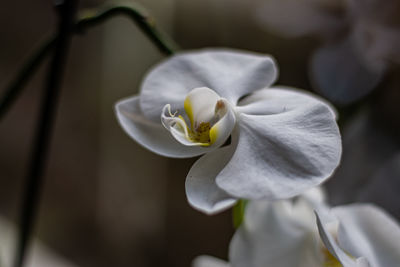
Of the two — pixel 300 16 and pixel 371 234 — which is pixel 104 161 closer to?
pixel 300 16

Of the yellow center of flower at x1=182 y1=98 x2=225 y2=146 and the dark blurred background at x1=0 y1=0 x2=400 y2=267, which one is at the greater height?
the yellow center of flower at x1=182 y1=98 x2=225 y2=146

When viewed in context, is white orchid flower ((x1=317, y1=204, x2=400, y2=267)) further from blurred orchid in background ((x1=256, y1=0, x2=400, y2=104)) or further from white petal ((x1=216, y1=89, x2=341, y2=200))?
blurred orchid in background ((x1=256, y1=0, x2=400, y2=104))

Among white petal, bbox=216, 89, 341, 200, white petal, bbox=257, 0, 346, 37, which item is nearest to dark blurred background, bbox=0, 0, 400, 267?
white petal, bbox=257, 0, 346, 37

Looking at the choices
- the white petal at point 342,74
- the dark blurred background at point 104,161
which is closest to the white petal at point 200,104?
the white petal at point 342,74

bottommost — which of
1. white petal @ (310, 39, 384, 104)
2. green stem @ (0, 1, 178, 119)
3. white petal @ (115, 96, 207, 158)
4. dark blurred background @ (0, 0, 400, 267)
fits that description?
dark blurred background @ (0, 0, 400, 267)

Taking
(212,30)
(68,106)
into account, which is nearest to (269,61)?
(212,30)

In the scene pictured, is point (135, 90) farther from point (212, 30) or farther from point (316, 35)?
point (316, 35)

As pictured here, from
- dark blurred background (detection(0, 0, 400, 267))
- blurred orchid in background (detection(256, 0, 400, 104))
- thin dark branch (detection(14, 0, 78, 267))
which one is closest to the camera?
thin dark branch (detection(14, 0, 78, 267))

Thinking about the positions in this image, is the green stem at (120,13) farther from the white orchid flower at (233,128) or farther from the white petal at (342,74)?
the white petal at (342,74)
